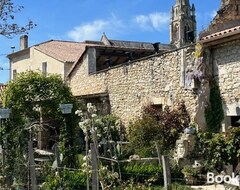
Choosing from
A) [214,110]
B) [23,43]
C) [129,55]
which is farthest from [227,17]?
[23,43]

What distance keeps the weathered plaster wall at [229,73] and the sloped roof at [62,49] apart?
12.6 metres

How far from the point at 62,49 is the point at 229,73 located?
16.4 meters

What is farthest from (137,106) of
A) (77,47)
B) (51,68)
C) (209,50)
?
(77,47)

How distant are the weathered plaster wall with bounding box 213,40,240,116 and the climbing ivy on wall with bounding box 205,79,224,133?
19 cm

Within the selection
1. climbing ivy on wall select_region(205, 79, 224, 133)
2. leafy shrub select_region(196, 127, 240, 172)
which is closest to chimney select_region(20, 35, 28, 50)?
climbing ivy on wall select_region(205, 79, 224, 133)

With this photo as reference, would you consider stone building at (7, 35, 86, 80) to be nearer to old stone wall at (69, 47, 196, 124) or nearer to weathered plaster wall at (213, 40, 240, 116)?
old stone wall at (69, 47, 196, 124)

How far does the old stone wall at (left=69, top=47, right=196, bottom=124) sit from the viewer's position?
1355 cm

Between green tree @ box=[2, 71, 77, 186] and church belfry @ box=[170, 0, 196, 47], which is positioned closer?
green tree @ box=[2, 71, 77, 186]

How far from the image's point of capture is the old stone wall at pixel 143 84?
13547 mm

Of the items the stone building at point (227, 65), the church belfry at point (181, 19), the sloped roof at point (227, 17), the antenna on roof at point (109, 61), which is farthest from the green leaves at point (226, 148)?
the church belfry at point (181, 19)

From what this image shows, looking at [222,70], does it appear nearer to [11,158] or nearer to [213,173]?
[213,173]

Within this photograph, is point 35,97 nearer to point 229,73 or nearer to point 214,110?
point 214,110

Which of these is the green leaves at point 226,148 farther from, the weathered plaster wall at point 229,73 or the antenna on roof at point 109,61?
the antenna on roof at point 109,61

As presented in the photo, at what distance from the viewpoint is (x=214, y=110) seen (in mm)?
12336
